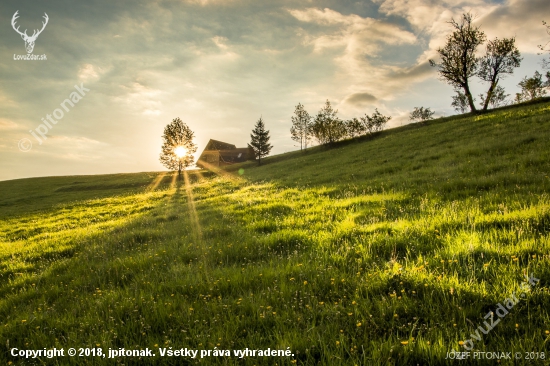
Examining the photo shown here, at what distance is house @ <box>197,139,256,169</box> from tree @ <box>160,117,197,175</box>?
41.9 m

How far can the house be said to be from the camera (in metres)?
96.9

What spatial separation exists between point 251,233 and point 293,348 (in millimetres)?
5134

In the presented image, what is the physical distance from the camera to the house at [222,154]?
96.9m

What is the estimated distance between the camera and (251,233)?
814 centimetres

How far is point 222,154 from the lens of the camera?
9775cm

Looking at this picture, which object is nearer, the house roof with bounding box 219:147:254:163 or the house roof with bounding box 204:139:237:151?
the house roof with bounding box 219:147:254:163

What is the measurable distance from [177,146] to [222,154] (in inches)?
1792

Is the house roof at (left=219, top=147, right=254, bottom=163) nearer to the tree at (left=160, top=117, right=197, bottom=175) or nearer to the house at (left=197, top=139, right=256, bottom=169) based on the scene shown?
the house at (left=197, top=139, right=256, bottom=169)

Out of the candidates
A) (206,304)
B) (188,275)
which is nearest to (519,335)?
(206,304)

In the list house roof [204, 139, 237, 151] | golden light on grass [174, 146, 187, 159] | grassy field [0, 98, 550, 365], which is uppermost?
house roof [204, 139, 237, 151]

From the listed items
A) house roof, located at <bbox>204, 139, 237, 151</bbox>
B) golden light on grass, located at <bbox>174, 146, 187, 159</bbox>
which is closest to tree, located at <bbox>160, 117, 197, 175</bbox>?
golden light on grass, located at <bbox>174, 146, 187, 159</bbox>

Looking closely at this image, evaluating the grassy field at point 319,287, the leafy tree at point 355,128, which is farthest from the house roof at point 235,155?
the grassy field at point 319,287

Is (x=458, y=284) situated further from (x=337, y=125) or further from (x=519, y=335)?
(x=337, y=125)

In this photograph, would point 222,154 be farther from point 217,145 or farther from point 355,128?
point 355,128
